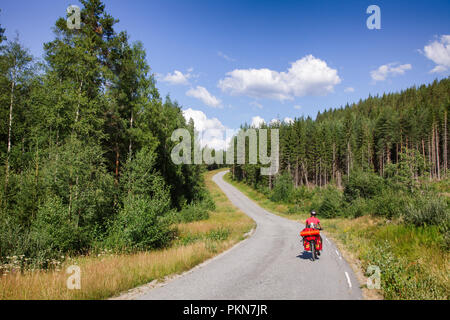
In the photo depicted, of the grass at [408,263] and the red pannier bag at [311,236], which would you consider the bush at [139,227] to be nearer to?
the red pannier bag at [311,236]

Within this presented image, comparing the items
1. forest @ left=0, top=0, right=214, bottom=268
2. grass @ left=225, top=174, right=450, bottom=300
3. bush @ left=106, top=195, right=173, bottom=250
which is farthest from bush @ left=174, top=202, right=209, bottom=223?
grass @ left=225, top=174, right=450, bottom=300

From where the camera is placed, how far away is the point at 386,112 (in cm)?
7125

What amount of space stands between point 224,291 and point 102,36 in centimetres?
2317

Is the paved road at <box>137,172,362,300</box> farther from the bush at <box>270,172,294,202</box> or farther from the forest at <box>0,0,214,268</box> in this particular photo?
the bush at <box>270,172,294,202</box>

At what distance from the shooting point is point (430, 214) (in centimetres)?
1101

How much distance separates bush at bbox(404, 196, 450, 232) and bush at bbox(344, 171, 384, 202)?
18.6 meters

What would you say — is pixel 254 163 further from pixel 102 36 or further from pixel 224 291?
pixel 224 291

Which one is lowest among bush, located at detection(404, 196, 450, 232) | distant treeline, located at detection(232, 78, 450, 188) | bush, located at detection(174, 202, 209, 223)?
bush, located at detection(174, 202, 209, 223)

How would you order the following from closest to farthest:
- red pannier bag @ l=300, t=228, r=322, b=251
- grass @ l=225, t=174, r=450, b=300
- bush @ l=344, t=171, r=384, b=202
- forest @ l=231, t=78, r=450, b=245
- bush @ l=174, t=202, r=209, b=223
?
grass @ l=225, t=174, r=450, b=300 → red pannier bag @ l=300, t=228, r=322, b=251 → bush @ l=174, t=202, r=209, b=223 → bush @ l=344, t=171, r=384, b=202 → forest @ l=231, t=78, r=450, b=245

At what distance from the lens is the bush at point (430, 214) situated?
10.3 m

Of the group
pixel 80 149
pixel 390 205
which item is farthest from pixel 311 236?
pixel 80 149

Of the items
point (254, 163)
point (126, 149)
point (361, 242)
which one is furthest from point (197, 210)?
point (254, 163)

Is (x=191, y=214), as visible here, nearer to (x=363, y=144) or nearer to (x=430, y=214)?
(x=430, y=214)

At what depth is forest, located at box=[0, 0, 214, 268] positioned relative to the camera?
1248 cm
